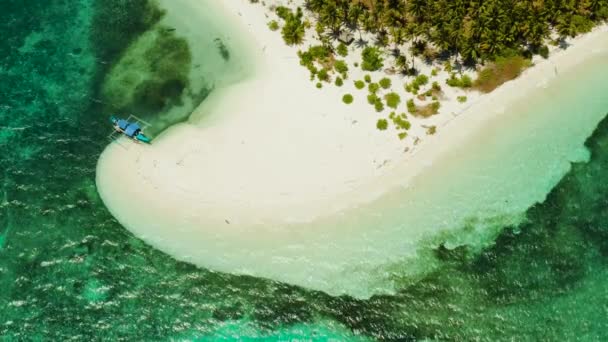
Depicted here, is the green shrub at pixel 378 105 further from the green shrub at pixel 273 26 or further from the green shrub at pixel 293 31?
the green shrub at pixel 273 26

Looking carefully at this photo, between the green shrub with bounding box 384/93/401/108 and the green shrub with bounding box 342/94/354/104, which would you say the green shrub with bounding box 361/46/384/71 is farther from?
the green shrub with bounding box 342/94/354/104

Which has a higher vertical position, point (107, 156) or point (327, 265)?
point (327, 265)

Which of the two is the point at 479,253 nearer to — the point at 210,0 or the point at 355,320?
the point at 355,320

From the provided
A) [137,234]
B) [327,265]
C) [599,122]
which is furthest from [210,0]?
[599,122]

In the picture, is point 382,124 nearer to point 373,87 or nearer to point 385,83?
point 373,87

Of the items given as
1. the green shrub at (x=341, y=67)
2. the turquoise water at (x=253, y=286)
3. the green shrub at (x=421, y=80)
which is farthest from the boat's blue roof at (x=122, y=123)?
the green shrub at (x=421, y=80)

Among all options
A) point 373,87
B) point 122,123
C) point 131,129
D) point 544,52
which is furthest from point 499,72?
point 122,123
